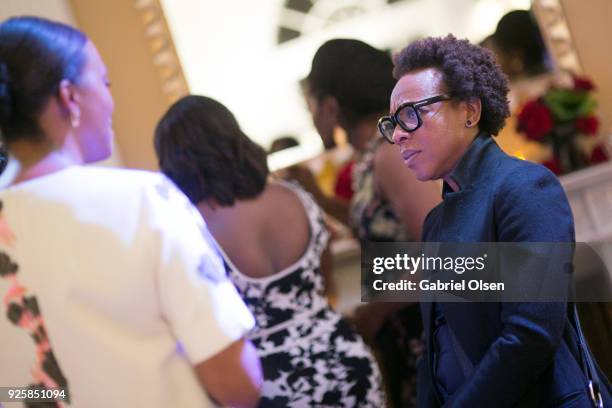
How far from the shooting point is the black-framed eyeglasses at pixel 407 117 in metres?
0.75

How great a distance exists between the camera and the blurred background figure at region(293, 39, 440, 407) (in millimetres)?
1066

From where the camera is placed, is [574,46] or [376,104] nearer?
[376,104]

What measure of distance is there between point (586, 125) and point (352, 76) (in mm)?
1062

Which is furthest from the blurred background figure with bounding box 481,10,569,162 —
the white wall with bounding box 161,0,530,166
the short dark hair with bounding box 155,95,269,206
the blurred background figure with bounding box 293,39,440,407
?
the short dark hair with bounding box 155,95,269,206

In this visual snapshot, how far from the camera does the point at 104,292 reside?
37.3 inches

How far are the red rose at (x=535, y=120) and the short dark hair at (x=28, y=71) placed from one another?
4.21ft

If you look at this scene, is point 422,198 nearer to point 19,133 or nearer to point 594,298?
point 594,298

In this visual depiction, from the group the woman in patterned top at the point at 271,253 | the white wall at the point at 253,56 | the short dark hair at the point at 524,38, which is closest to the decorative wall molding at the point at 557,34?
the short dark hair at the point at 524,38

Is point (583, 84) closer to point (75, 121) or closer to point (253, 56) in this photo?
point (253, 56)

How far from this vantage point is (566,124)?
78.5 inches

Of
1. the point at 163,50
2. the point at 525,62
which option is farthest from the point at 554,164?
the point at 163,50

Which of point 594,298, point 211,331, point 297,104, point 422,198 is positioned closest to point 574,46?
point 297,104

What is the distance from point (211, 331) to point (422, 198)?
35 cm

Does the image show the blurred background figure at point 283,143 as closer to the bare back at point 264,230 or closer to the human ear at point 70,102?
the bare back at point 264,230
